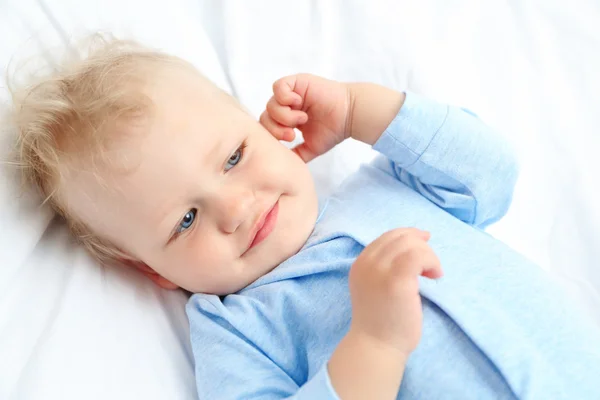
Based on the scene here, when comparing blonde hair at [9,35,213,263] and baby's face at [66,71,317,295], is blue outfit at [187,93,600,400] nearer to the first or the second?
baby's face at [66,71,317,295]

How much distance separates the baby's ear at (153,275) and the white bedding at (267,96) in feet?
0.06

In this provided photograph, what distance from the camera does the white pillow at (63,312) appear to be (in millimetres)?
846

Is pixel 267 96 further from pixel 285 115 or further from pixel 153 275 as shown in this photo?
pixel 153 275

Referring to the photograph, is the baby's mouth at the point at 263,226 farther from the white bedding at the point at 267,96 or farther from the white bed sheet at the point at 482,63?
the white bed sheet at the point at 482,63

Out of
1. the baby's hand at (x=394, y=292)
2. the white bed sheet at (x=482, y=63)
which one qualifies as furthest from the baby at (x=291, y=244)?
the white bed sheet at (x=482, y=63)

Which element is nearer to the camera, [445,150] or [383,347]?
[383,347]

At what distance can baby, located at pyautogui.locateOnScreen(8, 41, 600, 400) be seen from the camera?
82 centimetres

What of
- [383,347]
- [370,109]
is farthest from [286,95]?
[383,347]

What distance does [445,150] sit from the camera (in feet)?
3.56

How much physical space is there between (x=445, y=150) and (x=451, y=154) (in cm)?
1

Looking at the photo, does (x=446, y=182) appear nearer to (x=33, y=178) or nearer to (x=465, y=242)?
(x=465, y=242)

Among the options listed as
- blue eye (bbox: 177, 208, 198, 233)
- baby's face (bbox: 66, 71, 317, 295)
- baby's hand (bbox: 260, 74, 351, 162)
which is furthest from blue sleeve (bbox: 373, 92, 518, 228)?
blue eye (bbox: 177, 208, 198, 233)

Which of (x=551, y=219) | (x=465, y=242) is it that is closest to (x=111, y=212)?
(x=465, y=242)

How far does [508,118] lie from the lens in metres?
1.36
